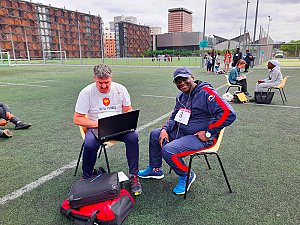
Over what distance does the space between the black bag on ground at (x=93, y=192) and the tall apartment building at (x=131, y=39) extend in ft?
248

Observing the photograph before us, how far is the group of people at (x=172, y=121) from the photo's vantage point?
255 centimetres

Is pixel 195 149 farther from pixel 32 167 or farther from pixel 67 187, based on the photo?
pixel 32 167

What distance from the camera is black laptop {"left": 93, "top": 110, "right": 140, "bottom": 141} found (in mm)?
2529

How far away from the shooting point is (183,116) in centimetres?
280

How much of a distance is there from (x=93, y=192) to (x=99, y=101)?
1.12m

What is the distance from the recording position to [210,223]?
2205 mm

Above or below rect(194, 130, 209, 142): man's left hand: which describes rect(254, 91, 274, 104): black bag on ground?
below

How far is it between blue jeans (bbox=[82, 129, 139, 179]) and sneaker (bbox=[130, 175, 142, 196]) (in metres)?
0.08

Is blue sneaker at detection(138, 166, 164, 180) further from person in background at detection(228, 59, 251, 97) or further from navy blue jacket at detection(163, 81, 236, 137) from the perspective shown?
person in background at detection(228, 59, 251, 97)

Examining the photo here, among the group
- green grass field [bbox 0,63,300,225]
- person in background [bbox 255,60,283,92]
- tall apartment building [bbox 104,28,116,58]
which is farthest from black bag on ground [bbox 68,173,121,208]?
tall apartment building [bbox 104,28,116,58]

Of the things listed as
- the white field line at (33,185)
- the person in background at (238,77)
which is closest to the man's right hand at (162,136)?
the white field line at (33,185)

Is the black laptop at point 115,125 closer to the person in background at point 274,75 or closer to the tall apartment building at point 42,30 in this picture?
the person in background at point 274,75

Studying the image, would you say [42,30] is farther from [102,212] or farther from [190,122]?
[102,212]

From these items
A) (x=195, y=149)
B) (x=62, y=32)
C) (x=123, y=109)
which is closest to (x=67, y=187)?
(x=123, y=109)
